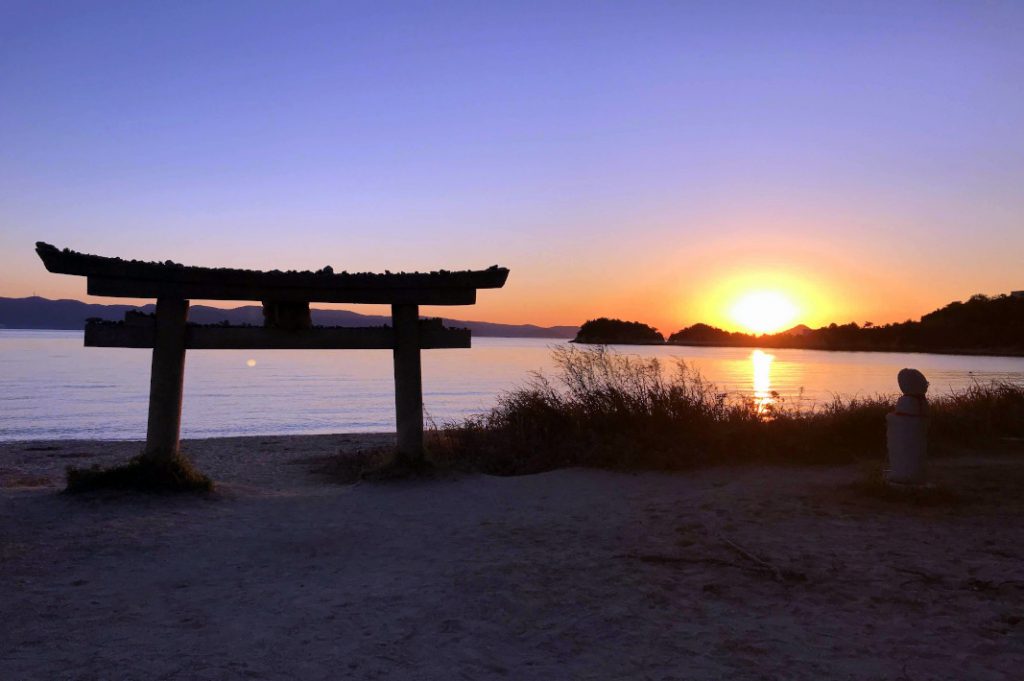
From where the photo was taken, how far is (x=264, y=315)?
31.0ft

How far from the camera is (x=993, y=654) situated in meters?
4.28

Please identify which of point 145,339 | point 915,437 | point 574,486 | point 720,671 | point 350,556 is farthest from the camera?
point 574,486

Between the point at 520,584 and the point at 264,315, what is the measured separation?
5.34 meters

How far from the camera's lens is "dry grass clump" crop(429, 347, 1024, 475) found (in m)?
10.6

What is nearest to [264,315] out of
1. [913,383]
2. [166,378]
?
[166,378]

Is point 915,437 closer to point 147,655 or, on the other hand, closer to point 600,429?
point 600,429

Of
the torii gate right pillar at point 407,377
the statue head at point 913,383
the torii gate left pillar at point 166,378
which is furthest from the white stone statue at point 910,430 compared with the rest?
the torii gate left pillar at point 166,378

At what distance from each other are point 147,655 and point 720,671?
3.15 metres

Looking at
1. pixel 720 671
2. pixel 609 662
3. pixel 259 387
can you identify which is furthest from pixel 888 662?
pixel 259 387

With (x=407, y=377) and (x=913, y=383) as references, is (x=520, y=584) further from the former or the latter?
(x=913, y=383)

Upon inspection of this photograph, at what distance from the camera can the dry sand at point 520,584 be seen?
4305 mm

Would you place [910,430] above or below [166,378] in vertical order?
below

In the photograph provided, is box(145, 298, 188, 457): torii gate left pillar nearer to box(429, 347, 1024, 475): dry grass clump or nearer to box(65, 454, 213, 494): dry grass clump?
box(65, 454, 213, 494): dry grass clump

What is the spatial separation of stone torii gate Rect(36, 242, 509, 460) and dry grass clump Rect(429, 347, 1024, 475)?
180 cm
